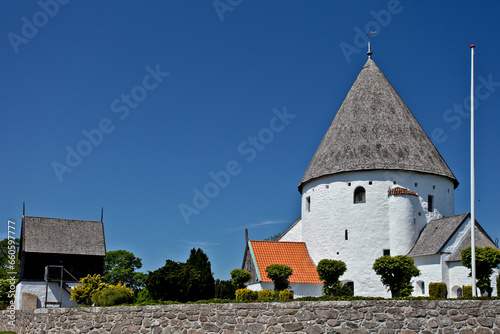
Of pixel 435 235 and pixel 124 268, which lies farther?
pixel 124 268

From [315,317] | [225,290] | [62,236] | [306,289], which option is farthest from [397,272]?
[62,236]

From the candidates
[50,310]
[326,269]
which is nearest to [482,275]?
[326,269]

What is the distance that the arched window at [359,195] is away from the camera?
29.9m

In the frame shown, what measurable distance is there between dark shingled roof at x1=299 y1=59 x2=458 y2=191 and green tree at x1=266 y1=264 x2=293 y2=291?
20.6 feet

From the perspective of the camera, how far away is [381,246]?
2906 cm

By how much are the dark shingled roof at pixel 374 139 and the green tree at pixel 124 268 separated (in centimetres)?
3160

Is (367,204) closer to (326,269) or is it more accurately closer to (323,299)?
(326,269)

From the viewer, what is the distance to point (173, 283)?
23125mm

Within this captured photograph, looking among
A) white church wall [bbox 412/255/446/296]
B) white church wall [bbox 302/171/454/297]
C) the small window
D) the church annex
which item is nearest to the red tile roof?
the church annex

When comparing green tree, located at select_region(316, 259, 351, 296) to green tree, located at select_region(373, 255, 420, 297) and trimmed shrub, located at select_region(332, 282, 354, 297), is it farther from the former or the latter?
green tree, located at select_region(373, 255, 420, 297)

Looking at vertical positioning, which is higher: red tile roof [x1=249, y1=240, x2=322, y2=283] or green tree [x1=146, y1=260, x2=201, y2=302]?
red tile roof [x1=249, y1=240, x2=322, y2=283]

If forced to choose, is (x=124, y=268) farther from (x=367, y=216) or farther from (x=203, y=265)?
(x=367, y=216)

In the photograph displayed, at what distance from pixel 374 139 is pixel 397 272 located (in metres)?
9.05

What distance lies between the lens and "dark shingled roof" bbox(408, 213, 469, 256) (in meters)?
27.2
